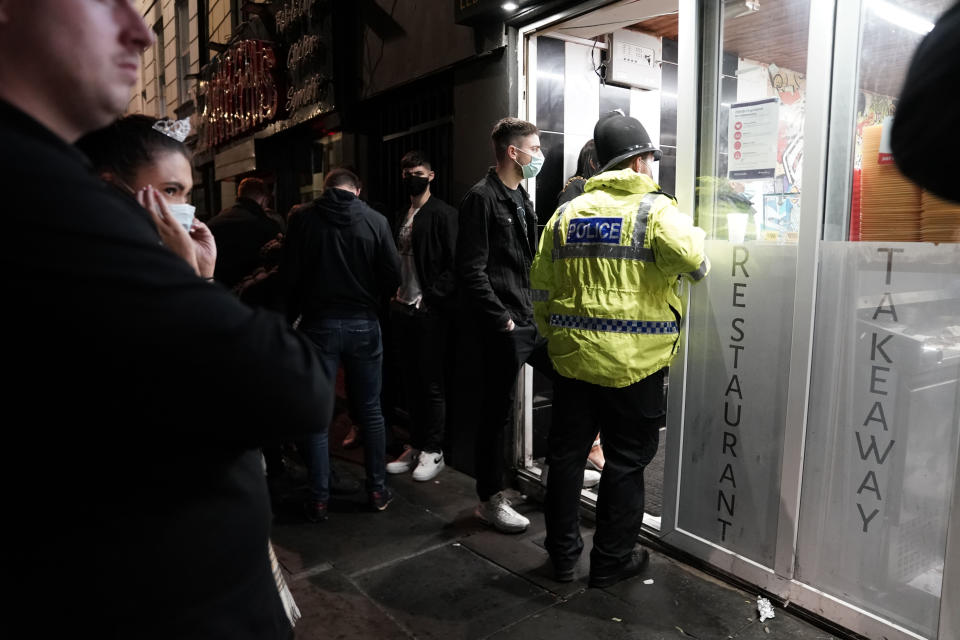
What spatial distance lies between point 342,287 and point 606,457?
1.77 metres

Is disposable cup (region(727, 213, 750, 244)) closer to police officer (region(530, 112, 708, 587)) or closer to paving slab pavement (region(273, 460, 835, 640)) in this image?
police officer (region(530, 112, 708, 587))

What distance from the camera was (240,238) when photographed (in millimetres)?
4434

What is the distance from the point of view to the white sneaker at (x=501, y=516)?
3828 mm

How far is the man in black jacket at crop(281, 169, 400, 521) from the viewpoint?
156 inches

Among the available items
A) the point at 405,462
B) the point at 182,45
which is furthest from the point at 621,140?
the point at 182,45

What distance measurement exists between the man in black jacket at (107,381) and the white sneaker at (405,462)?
3.90 meters

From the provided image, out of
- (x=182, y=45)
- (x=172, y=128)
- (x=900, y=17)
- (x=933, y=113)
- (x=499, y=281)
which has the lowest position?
(x=499, y=281)

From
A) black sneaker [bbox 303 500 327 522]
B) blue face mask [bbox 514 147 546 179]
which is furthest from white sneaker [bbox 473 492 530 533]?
blue face mask [bbox 514 147 546 179]

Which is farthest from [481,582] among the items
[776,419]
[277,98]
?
[277,98]

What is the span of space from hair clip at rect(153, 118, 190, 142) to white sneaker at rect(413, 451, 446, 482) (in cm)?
323

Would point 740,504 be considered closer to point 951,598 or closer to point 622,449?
point 622,449

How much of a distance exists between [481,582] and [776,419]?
1557 millimetres

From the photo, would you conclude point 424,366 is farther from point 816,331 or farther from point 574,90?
point 816,331

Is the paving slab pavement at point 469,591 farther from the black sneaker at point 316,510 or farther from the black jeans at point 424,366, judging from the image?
the black jeans at point 424,366
